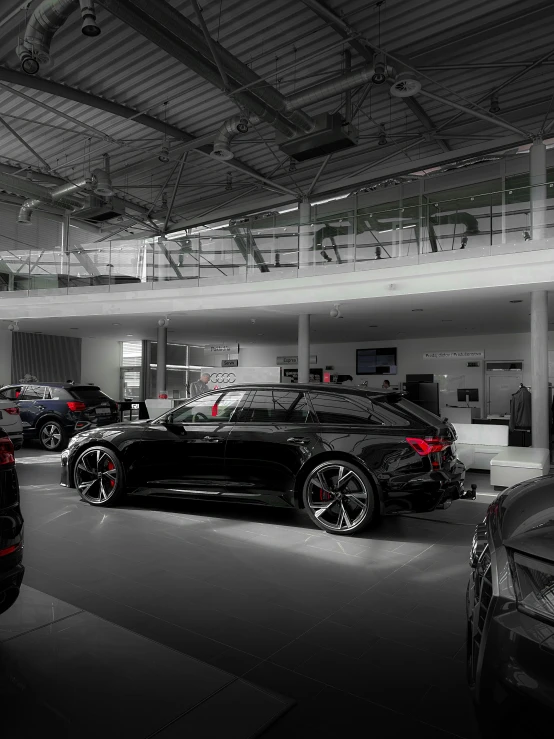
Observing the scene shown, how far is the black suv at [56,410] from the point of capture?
37.0 feet

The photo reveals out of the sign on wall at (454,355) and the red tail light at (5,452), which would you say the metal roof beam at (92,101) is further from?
the red tail light at (5,452)

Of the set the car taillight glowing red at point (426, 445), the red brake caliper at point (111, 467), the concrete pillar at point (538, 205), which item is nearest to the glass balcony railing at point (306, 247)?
the concrete pillar at point (538, 205)

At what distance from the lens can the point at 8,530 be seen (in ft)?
7.83

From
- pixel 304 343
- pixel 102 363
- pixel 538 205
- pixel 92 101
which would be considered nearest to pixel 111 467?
pixel 304 343

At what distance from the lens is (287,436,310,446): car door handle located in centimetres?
530

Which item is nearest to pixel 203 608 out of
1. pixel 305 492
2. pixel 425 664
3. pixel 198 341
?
pixel 425 664

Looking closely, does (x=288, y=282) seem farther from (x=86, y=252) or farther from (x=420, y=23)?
(x=86, y=252)

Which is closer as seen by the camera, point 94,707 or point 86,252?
point 94,707

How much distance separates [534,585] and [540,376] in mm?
9370

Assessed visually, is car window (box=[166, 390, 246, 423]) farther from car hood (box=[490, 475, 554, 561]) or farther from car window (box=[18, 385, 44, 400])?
car window (box=[18, 385, 44, 400])

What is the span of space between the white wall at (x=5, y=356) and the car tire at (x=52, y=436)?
870 cm

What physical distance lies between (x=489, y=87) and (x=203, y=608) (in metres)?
13.4

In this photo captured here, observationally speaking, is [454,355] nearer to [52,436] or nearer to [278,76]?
[278,76]

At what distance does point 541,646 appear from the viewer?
1389 mm
